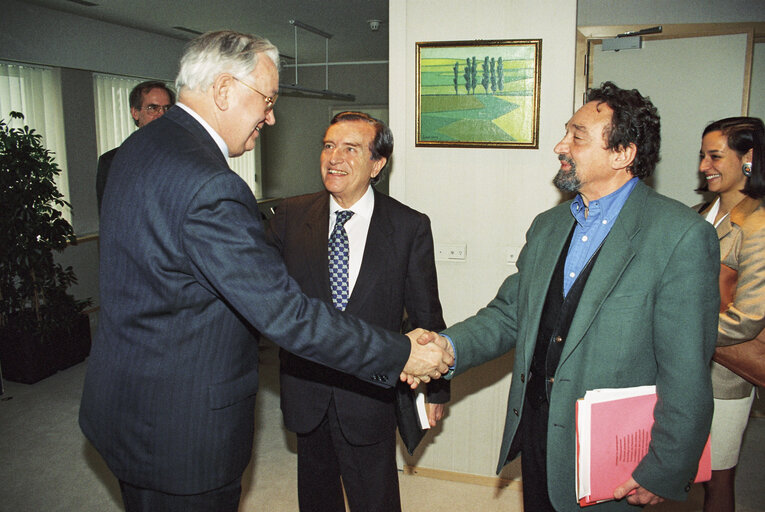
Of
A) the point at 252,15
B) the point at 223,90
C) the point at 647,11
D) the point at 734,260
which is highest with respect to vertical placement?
the point at 252,15

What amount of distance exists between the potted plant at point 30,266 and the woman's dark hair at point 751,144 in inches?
175

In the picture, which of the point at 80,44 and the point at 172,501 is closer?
the point at 172,501

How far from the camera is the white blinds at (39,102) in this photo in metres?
5.27

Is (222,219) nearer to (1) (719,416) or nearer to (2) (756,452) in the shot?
(1) (719,416)

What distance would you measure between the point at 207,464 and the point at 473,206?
6.15 ft

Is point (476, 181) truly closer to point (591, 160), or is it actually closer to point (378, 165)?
point (378, 165)

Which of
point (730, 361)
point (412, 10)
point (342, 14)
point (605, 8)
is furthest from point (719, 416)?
point (342, 14)

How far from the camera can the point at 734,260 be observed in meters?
2.21

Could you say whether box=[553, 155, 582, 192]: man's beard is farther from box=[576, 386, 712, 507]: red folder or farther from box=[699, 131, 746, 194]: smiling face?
box=[699, 131, 746, 194]: smiling face

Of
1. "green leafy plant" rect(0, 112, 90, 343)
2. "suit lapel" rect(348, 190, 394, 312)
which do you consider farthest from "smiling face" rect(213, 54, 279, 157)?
"green leafy plant" rect(0, 112, 90, 343)

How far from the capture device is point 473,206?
290 centimetres

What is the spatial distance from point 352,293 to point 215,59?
3.11 ft

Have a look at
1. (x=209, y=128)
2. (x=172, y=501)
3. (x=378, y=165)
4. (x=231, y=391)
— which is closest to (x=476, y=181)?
(x=378, y=165)

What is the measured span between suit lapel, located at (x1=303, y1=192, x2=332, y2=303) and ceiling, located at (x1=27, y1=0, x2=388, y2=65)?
12.4ft
